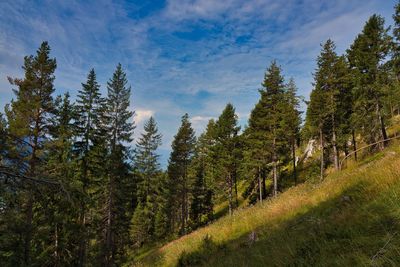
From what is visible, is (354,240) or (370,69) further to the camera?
(370,69)

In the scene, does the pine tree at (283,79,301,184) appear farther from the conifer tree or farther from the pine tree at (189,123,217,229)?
the pine tree at (189,123,217,229)

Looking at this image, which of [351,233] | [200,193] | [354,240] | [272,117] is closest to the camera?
[354,240]

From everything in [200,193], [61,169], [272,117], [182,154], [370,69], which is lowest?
[200,193]

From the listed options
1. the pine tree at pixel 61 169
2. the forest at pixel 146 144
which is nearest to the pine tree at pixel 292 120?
the forest at pixel 146 144

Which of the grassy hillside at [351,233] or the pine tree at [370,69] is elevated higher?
the pine tree at [370,69]

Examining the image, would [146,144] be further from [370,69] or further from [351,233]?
[351,233]

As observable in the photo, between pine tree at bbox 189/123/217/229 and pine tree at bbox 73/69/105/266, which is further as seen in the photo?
pine tree at bbox 189/123/217/229

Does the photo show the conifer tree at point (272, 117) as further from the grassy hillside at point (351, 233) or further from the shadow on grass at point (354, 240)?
the shadow on grass at point (354, 240)

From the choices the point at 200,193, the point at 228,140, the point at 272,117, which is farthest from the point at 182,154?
the point at 272,117

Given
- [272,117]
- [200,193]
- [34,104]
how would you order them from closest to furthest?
[34,104]
[272,117]
[200,193]

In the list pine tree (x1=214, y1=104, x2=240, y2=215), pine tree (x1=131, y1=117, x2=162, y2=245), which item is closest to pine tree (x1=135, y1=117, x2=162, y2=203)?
pine tree (x1=131, y1=117, x2=162, y2=245)

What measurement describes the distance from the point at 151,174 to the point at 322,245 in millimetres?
49720

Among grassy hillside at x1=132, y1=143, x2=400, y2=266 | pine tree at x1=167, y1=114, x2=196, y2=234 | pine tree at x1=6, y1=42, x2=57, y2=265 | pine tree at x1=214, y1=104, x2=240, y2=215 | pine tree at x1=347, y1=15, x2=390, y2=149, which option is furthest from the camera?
pine tree at x1=167, y1=114, x2=196, y2=234

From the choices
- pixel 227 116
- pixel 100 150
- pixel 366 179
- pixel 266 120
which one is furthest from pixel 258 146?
pixel 366 179
